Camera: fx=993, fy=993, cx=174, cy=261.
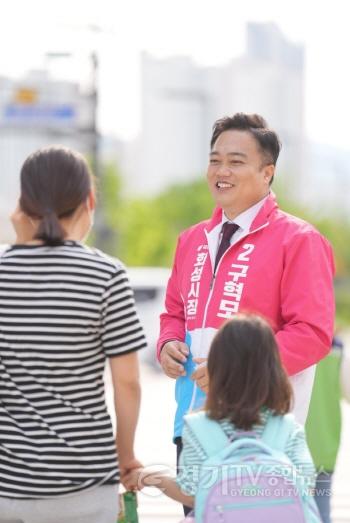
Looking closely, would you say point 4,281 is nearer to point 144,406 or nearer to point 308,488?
point 308,488

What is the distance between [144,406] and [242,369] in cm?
763

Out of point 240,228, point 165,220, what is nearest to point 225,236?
point 240,228

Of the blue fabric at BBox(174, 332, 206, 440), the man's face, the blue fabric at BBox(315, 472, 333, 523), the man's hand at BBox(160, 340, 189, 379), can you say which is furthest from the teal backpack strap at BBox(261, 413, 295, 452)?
the blue fabric at BBox(315, 472, 333, 523)

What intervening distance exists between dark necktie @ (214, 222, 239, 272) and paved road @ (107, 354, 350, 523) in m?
0.68

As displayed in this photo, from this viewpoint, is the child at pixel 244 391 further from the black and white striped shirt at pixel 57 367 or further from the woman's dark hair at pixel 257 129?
the woman's dark hair at pixel 257 129

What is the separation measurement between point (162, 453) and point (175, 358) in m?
3.95

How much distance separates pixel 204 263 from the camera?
3158 millimetres

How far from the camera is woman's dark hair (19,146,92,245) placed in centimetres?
250

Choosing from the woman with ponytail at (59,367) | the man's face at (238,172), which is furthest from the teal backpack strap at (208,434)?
the man's face at (238,172)

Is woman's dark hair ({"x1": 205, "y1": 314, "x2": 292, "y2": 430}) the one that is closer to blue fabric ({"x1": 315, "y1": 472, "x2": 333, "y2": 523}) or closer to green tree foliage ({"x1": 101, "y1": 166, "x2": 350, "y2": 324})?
blue fabric ({"x1": 315, "y1": 472, "x2": 333, "y2": 523})

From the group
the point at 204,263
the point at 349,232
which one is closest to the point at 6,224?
the point at 204,263

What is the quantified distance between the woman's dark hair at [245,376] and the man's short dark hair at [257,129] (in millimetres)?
871

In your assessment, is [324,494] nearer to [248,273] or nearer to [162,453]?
[248,273]

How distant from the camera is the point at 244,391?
2.44m
